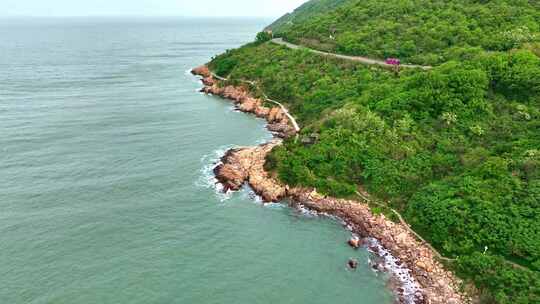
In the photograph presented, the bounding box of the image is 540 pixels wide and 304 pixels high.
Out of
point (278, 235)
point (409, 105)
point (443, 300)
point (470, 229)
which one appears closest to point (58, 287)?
point (278, 235)

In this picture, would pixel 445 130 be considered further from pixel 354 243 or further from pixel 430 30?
pixel 430 30

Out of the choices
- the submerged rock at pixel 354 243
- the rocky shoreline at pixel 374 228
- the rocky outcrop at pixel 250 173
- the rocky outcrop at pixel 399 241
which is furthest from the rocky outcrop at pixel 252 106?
the submerged rock at pixel 354 243

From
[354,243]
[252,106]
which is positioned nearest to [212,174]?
[354,243]

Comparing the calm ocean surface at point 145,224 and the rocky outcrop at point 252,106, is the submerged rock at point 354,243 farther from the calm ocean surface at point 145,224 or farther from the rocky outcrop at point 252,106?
the rocky outcrop at point 252,106

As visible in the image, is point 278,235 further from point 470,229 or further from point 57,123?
point 57,123

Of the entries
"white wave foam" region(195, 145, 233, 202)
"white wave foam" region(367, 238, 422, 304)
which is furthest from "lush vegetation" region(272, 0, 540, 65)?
"white wave foam" region(367, 238, 422, 304)
